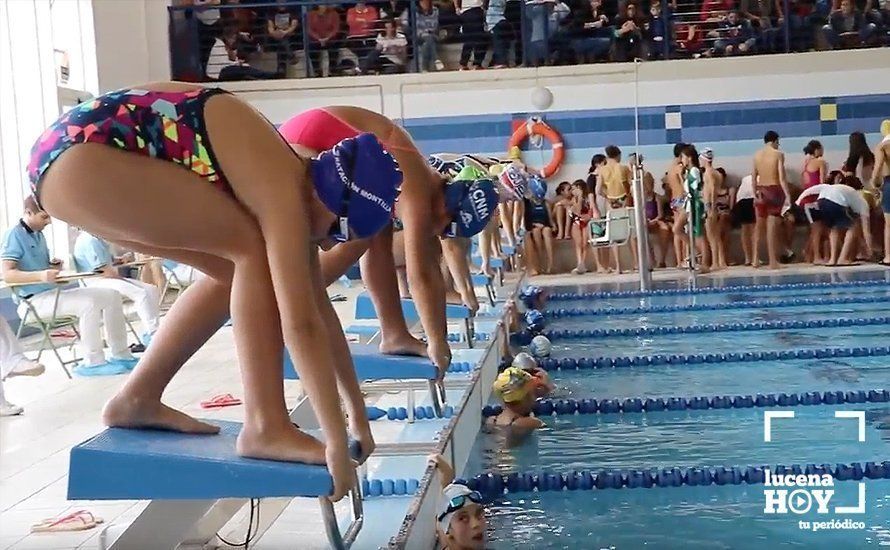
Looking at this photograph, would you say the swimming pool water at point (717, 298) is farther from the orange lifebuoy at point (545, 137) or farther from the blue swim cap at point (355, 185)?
the blue swim cap at point (355, 185)

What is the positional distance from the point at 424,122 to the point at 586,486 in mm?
9669

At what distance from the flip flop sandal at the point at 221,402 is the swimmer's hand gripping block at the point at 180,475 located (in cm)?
309

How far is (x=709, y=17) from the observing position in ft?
45.4

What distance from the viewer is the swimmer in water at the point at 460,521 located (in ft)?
10.6

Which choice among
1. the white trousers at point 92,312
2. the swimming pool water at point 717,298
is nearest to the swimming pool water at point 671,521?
the white trousers at point 92,312

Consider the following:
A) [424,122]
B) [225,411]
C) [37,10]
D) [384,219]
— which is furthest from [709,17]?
[384,219]

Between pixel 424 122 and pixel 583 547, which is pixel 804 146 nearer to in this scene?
pixel 424 122

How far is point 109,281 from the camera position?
7910 mm

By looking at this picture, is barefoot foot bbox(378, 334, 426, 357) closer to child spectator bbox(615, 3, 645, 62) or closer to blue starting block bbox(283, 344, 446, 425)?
blue starting block bbox(283, 344, 446, 425)

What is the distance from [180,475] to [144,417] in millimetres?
371

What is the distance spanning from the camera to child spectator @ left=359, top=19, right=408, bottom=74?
13.8 metres

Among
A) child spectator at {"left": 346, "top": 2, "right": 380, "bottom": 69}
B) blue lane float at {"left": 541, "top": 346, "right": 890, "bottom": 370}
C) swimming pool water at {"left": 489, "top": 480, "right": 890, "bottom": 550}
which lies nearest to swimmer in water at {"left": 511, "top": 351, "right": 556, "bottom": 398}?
blue lane float at {"left": 541, "top": 346, "right": 890, "bottom": 370}

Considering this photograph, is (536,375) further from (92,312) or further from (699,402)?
(92,312)

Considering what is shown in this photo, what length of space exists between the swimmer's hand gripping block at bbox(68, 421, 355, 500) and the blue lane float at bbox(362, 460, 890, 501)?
1859mm
